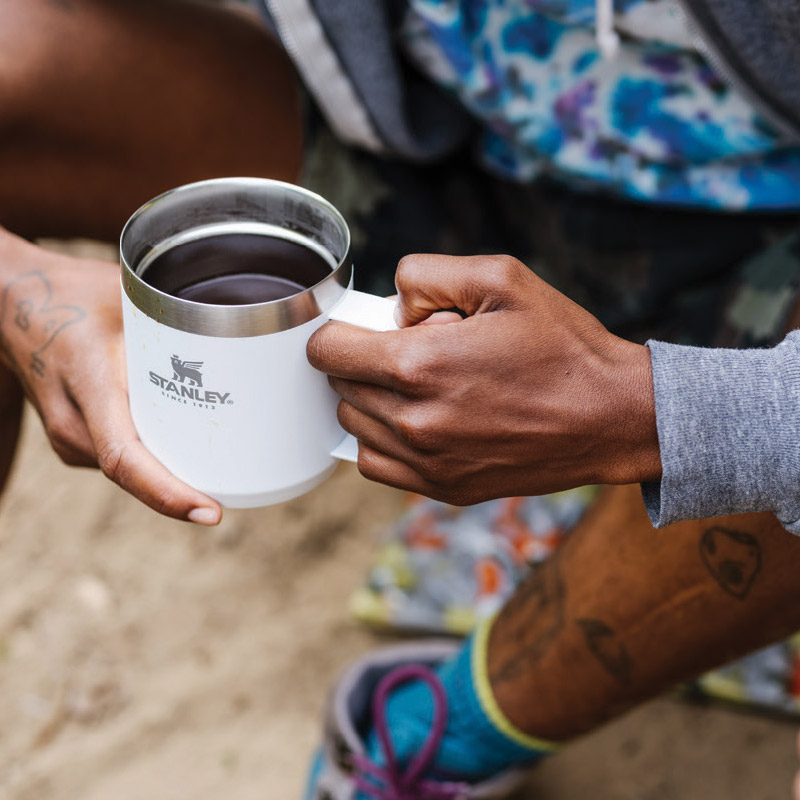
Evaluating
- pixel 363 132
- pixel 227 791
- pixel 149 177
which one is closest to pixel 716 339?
pixel 363 132

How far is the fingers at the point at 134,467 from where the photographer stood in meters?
0.83

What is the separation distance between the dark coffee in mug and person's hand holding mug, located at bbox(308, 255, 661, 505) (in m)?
0.10

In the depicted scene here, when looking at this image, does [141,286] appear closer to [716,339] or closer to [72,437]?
[72,437]

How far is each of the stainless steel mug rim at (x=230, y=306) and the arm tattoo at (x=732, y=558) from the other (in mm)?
427

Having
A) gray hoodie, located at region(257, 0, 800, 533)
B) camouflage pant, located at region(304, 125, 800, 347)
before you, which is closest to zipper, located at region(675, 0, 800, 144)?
gray hoodie, located at region(257, 0, 800, 533)

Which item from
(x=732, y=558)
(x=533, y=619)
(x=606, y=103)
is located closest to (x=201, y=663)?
(x=533, y=619)

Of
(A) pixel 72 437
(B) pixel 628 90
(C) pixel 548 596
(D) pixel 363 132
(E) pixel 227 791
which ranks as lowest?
(E) pixel 227 791

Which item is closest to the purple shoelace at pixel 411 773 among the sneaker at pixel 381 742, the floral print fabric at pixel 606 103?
the sneaker at pixel 381 742

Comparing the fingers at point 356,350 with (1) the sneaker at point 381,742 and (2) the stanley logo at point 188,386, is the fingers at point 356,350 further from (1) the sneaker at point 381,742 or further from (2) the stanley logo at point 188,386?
(1) the sneaker at point 381,742

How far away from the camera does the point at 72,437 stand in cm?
97

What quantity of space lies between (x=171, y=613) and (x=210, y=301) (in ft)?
2.81

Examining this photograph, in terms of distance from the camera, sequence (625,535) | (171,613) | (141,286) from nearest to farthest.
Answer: (141,286) < (625,535) < (171,613)

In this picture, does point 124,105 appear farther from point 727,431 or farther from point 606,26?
point 727,431

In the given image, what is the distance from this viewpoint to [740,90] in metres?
1.03
